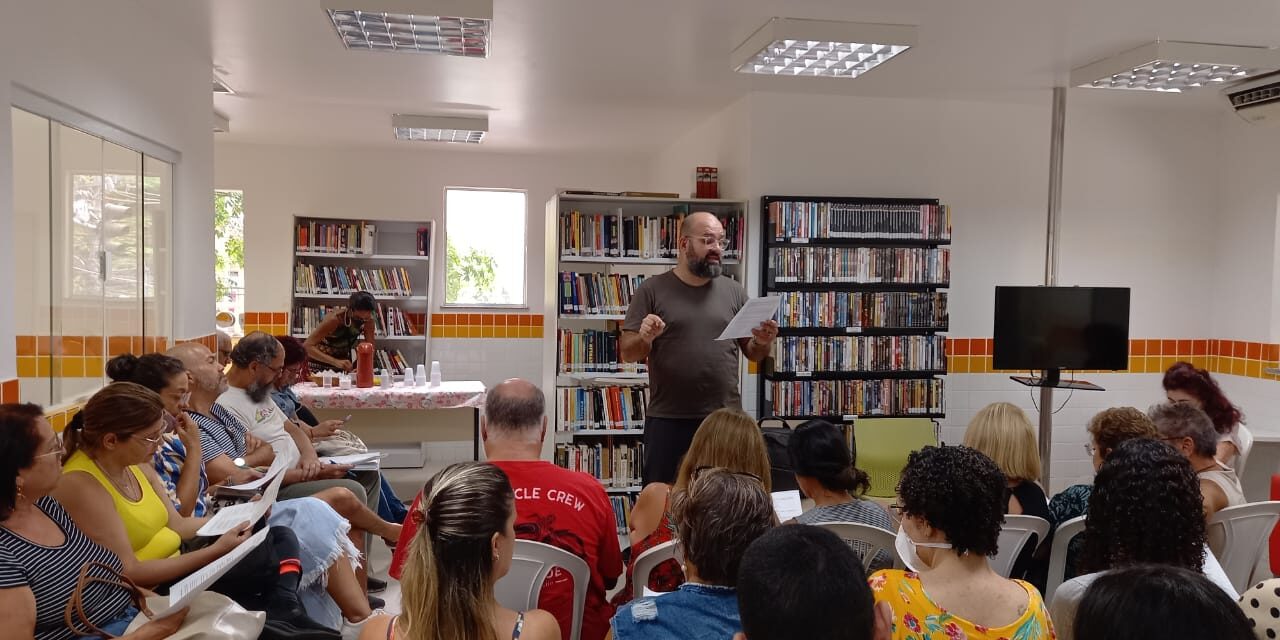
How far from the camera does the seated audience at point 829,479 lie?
2682mm

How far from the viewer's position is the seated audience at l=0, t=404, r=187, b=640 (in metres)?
2.15

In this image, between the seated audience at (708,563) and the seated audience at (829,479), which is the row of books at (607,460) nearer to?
the seated audience at (829,479)

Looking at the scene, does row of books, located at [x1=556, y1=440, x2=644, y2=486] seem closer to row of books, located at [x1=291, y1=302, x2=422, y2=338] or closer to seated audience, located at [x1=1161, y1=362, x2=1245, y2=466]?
seated audience, located at [x1=1161, y1=362, x2=1245, y2=466]

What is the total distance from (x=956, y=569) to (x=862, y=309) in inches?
156

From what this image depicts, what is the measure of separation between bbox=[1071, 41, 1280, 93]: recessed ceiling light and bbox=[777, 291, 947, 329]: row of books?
157 cm

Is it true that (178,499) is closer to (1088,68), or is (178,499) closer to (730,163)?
(730,163)

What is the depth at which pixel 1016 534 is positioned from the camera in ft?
9.23

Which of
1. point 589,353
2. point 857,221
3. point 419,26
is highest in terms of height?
point 419,26

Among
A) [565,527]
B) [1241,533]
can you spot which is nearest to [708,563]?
[565,527]

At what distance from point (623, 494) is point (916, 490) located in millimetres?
3984

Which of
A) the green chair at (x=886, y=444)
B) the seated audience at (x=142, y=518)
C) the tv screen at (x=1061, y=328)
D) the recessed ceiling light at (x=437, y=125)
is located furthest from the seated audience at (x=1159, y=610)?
the recessed ceiling light at (x=437, y=125)

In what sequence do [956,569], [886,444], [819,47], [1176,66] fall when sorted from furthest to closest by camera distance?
[886,444] < [1176,66] < [819,47] < [956,569]

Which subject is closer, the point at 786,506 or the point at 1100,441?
the point at 786,506

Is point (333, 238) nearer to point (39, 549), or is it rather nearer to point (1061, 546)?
point (39, 549)
